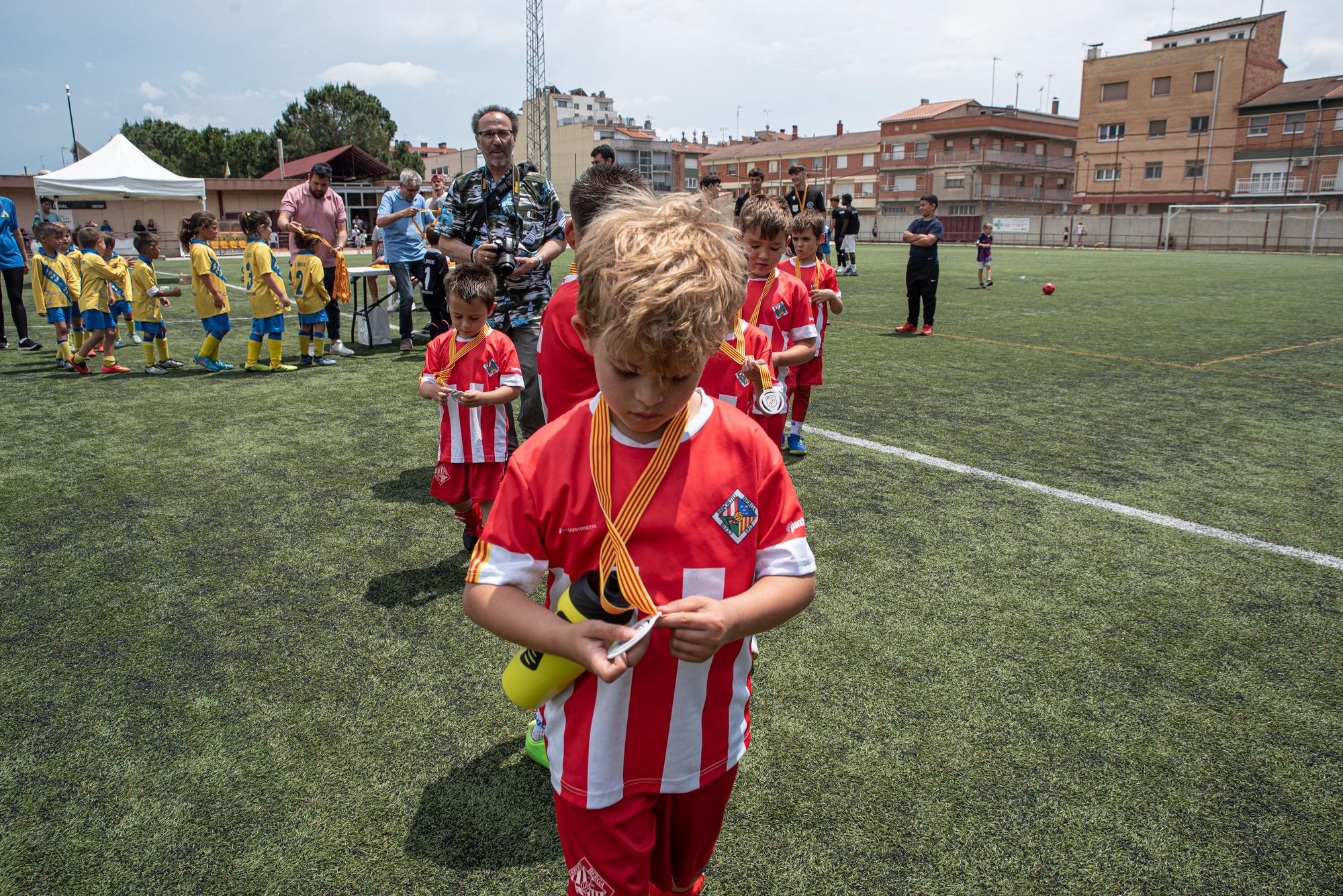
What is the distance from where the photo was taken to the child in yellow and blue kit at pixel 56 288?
35.2 feet

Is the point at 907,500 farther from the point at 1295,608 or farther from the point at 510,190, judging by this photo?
the point at 510,190

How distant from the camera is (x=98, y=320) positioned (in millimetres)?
10297

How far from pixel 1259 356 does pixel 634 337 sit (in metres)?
12.2

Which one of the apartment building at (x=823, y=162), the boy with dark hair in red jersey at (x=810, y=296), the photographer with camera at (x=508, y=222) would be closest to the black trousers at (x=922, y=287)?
the boy with dark hair in red jersey at (x=810, y=296)

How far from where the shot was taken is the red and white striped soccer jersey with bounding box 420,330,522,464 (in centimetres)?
428

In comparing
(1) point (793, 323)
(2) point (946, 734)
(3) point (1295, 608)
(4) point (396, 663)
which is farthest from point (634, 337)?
(3) point (1295, 608)

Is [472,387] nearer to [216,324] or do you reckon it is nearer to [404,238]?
[216,324]

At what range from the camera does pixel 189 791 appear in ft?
8.93

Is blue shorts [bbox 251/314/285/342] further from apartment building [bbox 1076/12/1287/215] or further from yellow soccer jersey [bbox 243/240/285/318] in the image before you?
apartment building [bbox 1076/12/1287/215]

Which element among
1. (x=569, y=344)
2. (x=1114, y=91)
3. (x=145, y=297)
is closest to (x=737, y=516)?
(x=569, y=344)

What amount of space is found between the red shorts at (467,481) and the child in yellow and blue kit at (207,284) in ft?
22.6

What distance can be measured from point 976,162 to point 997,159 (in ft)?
7.09

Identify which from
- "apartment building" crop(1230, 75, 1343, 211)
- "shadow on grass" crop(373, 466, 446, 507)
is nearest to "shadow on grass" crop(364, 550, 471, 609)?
"shadow on grass" crop(373, 466, 446, 507)

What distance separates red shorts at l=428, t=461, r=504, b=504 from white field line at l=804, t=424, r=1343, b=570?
3.50m
